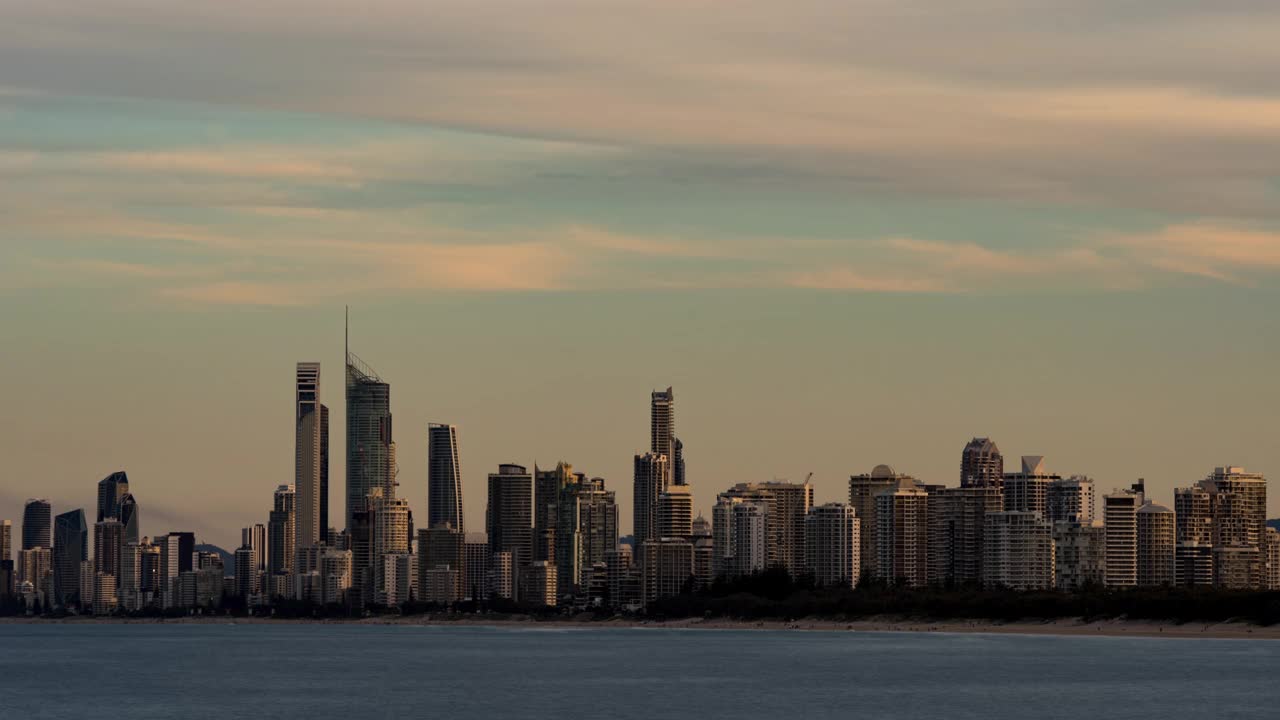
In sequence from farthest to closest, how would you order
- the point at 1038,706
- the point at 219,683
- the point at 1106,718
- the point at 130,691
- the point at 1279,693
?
1. the point at 219,683
2. the point at 130,691
3. the point at 1279,693
4. the point at 1038,706
5. the point at 1106,718

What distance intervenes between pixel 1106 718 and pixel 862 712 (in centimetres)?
1725

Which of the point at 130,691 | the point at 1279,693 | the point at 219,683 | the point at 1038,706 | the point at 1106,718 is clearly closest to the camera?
the point at 1106,718

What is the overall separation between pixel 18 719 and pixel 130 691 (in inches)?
1300

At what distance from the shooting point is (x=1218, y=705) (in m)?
156

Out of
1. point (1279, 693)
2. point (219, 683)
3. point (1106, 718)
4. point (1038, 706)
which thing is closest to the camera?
point (1106, 718)

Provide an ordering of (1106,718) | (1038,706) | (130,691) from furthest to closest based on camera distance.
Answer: (130,691), (1038,706), (1106,718)

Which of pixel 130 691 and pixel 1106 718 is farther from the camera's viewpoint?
pixel 130 691

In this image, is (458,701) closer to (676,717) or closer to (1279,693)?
(676,717)

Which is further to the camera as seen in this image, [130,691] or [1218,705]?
[130,691]

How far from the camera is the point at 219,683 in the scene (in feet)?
643

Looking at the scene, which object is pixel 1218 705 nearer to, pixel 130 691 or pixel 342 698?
pixel 342 698

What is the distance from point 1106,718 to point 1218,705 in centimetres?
1696

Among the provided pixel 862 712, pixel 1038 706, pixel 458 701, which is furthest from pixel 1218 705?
pixel 458 701

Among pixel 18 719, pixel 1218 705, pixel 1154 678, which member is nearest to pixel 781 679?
pixel 1154 678
